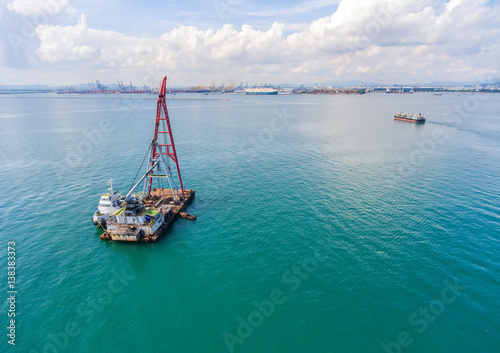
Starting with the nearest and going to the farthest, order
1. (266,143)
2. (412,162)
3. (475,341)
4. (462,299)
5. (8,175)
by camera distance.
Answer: (475,341) → (462,299) → (8,175) → (412,162) → (266,143)

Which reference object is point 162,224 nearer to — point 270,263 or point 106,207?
point 106,207

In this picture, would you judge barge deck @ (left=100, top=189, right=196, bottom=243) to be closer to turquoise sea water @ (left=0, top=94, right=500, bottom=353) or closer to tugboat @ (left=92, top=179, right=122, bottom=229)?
turquoise sea water @ (left=0, top=94, right=500, bottom=353)

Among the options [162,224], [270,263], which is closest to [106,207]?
[162,224]

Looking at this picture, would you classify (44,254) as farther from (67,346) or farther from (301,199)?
(301,199)

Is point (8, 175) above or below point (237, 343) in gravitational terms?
above

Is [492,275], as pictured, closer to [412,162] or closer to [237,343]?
[237,343]

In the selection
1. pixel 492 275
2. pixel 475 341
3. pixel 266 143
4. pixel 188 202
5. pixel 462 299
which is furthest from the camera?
pixel 266 143

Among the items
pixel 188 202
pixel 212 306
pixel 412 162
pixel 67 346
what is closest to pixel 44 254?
pixel 67 346

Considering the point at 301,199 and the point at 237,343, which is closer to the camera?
the point at 237,343
